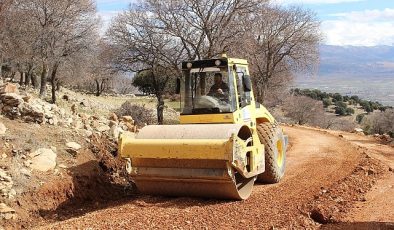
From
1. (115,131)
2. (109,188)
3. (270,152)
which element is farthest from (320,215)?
(115,131)

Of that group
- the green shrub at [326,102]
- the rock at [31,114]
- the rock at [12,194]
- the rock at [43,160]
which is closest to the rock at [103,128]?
the rock at [31,114]

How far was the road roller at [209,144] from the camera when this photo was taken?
9047 mm

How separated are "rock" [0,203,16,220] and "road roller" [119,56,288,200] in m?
2.33

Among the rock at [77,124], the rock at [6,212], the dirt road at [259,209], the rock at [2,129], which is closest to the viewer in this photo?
the dirt road at [259,209]

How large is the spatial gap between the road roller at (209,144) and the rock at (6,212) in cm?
233

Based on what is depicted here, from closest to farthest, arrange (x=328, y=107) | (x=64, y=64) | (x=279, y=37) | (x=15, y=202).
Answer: (x=15, y=202), (x=64, y=64), (x=279, y=37), (x=328, y=107)

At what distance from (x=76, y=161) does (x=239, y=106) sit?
4.22 metres

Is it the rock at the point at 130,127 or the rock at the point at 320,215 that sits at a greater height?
the rock at the point at 130,127

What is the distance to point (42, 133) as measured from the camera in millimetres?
12586

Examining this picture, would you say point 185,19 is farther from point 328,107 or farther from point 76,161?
point 328,107

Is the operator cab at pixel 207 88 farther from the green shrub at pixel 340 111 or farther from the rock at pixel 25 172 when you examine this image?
the green shrub at pixel 340 111

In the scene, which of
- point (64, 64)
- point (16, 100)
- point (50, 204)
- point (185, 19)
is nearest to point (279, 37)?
point (185, 19)

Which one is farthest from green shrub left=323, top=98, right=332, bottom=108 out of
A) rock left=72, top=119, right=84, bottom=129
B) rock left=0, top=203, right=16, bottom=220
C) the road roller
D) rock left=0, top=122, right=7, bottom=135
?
rock left=0, top=203, right=16, bottom=220

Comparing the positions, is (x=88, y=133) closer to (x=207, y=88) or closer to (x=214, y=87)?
(x=207, y=88)
